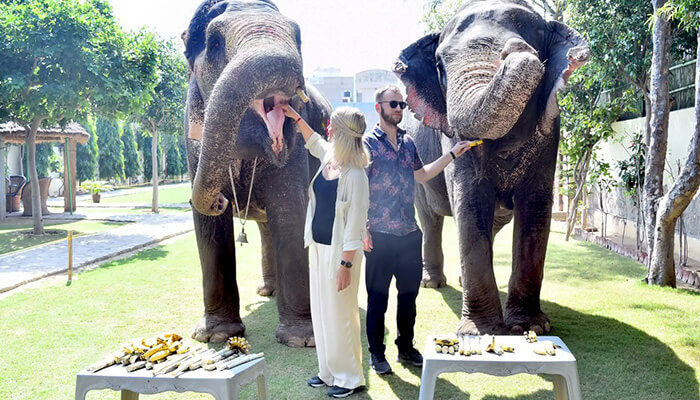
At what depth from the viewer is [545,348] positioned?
351 centimetres

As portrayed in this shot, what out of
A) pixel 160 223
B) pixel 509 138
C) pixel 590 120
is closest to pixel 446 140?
pixel 509 138

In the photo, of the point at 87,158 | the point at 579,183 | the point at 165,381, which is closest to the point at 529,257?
the point at 165,381

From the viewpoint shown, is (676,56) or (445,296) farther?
(676,56)

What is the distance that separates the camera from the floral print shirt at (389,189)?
4.52 meters

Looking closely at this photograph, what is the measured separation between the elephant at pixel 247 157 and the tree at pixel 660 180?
4.31 metres

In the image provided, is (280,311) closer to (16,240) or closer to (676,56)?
(676,56)

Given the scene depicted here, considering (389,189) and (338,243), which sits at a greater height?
(389,189)

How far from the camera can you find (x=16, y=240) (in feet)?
43.6

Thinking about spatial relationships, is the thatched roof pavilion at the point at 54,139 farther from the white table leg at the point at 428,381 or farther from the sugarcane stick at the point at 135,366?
the white table leg at the point at 428,381

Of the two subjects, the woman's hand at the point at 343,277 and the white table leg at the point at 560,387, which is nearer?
the white table leg at the point at 560,387

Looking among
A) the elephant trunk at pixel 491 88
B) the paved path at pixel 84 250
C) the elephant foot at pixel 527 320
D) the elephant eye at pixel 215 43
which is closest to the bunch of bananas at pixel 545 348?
the elephant trunk at pixel 491 88

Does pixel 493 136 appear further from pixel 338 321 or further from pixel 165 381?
pixel 165 381

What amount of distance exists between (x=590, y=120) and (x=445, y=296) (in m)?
6.25

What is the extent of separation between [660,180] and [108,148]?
36232 millimetres
